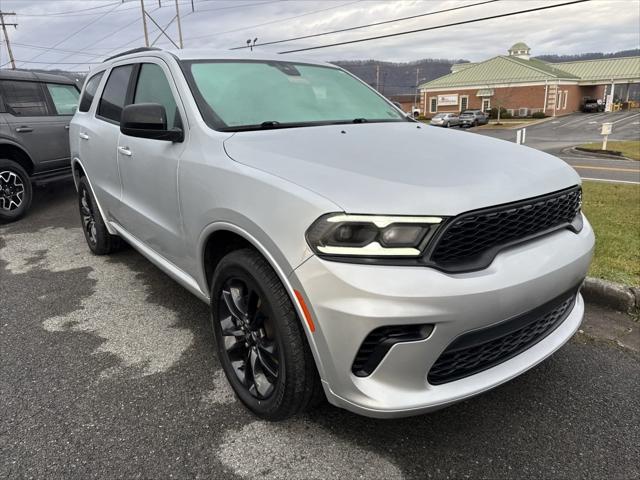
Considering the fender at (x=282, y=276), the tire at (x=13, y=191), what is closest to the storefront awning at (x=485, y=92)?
the tire at (x=13, y=191)

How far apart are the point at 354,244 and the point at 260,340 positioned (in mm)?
801

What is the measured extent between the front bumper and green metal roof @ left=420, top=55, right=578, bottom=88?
6200 cm

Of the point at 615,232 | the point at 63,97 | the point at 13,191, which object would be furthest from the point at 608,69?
the point at 13,191

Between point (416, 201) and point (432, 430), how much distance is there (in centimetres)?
119

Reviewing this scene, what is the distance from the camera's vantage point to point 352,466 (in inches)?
83.2

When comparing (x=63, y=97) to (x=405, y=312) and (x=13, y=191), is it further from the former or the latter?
(x=405, y=312)

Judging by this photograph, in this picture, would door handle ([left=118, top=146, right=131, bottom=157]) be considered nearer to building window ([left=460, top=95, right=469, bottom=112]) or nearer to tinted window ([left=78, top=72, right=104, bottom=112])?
tinted window ([left=78, top=72, right=104, bottom=112])

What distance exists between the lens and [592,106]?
6084cm

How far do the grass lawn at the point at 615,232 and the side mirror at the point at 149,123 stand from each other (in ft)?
10.8

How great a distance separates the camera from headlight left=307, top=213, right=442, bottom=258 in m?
1.80

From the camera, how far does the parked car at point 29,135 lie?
6609 mm

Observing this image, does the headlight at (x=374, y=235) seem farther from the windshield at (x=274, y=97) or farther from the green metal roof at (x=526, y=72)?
the green metal roof at (x=526, y=72)

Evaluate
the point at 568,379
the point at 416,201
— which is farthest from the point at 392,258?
the point at 568,379

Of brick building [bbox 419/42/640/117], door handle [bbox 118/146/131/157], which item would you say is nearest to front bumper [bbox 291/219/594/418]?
door handle [bbox 118/146/131/157]
